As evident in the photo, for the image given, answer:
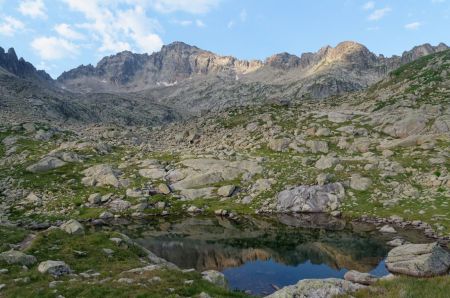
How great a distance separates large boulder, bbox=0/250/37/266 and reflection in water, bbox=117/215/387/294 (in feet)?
53.3

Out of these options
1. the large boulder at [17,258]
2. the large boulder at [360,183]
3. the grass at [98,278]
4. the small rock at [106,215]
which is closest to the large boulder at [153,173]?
the small rock at [106,215]

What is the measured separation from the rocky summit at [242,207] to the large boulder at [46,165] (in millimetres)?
277

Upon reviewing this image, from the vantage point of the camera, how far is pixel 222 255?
146 ft

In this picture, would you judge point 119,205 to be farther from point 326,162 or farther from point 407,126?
point 407,126

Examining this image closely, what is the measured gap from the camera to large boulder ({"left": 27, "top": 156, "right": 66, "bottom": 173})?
77.2m

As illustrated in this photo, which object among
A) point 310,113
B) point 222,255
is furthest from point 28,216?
point 310,113

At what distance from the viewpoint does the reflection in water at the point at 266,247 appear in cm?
3838

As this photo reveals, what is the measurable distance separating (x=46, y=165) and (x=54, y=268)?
190 ft

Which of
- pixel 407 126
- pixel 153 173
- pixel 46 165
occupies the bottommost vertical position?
pixel 153 173

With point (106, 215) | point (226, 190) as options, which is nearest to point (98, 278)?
point (106, 215)

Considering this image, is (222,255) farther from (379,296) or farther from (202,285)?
(379,296)

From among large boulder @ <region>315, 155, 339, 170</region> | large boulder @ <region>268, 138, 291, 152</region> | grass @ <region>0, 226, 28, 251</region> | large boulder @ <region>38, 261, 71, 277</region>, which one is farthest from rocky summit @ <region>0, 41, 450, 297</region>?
large boulder @ <region>268, 138, 291, 152</region>

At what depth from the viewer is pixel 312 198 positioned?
204ft

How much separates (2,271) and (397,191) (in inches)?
2076
